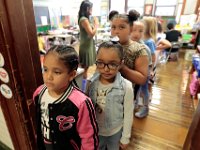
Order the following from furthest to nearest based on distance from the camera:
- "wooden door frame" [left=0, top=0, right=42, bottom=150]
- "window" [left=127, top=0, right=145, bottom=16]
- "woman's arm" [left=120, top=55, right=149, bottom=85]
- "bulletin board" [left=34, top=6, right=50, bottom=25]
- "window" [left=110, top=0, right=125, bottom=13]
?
"window" [left=110, top=0, right=125, bottom=13] → "window" [left=127, top=0, right=145, bottom=16] → "bulletin board" [left=34, top=6, right=50, bottom=25] → "woman's arm" [left=120, top=55, right=149, bottom=85] → "wooden door frame" [left=0, top=0, right=42, bottom=150]

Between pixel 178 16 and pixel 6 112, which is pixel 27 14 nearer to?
pixel 6 112

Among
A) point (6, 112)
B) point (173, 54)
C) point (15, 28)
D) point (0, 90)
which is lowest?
point (173, 54)

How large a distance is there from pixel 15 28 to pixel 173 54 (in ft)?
14.0

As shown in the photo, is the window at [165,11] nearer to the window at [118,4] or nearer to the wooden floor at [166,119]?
the window at [118,4]

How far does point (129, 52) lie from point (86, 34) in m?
1.22

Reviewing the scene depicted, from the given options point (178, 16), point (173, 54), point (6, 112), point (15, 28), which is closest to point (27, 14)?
point (15, 28)

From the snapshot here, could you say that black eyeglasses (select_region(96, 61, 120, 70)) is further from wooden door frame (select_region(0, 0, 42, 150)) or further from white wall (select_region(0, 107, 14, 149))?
white wall (select_region(0, 107, 14, 149))

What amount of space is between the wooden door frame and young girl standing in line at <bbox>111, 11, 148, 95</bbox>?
0.48m

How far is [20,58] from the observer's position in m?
0.73

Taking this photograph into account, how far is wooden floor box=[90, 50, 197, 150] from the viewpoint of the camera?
63.3 inches

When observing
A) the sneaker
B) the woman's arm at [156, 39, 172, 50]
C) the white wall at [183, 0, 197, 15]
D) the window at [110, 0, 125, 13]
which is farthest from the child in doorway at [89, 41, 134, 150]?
the window at [110, 0, 125, 13]

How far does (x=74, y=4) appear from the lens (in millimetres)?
4172

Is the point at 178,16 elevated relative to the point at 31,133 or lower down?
elevated

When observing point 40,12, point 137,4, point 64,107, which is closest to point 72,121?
point 64,107
